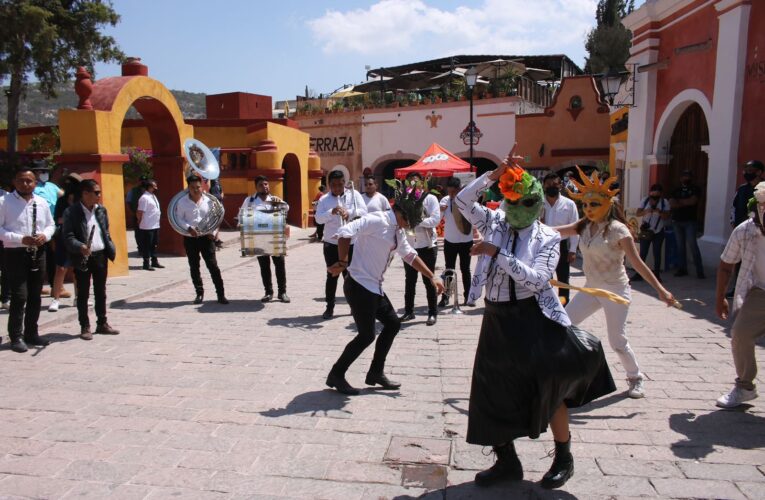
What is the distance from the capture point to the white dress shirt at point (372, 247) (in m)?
4.98

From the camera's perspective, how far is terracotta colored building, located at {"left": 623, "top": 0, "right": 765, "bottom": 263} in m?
9.84

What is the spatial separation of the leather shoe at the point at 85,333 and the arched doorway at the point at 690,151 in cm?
1057

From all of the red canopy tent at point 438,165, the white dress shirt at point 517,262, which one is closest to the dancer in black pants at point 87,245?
the white dress shirt at point 517,262

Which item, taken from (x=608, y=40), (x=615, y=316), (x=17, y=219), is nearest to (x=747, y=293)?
(x=615, y=316)

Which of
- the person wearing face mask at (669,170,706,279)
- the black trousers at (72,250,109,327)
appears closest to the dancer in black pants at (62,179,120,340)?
the black trousers at (72,250,109,327)

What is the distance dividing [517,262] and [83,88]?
9.19m

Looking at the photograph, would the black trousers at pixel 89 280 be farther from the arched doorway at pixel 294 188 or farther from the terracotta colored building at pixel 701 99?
the arched doorway at pixel 294 188

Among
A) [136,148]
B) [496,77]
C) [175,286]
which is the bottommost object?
[175,286]

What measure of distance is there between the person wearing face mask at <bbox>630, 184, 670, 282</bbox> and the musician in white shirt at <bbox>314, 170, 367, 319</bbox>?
5347mm

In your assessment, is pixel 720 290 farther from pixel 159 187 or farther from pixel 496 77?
pixel 496 77

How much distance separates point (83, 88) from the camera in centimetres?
1013

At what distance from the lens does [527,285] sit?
331cm

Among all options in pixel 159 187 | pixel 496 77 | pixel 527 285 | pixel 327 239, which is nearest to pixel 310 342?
pixel 327 239

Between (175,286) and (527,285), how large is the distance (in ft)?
26.3
